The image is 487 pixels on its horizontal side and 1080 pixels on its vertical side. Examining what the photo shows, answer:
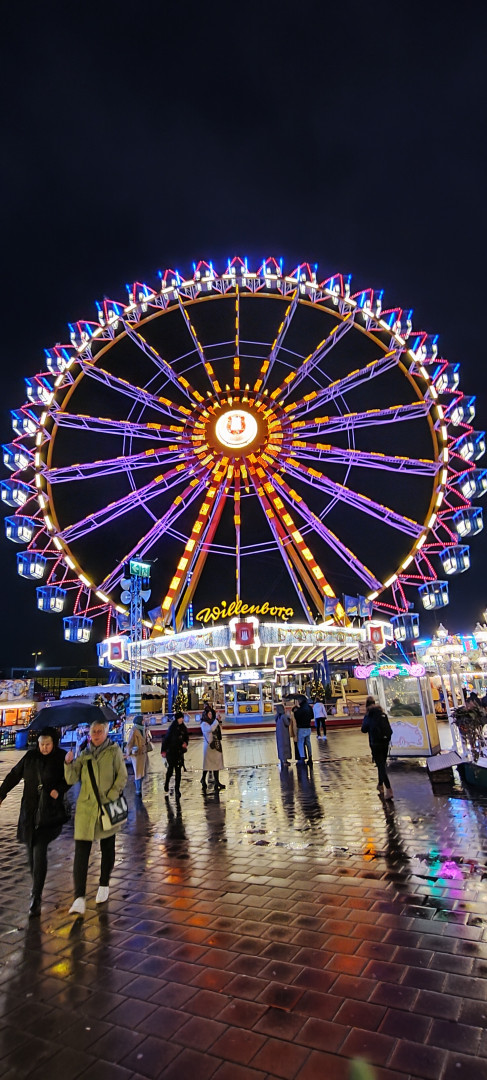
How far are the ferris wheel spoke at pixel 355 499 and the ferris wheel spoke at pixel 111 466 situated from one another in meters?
6.13

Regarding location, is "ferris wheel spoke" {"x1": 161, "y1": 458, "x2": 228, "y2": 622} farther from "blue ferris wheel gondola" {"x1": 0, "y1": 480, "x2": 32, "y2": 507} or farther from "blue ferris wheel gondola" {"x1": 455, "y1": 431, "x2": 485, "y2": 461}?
"blue ferris wheel gondola" {"x1": 455, "y1": 431, "x2": 485, "y2": 461}

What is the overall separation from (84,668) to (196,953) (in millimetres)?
80262

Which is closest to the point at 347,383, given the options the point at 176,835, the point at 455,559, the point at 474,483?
the point at 474,483

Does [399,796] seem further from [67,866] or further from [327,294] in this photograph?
[327,294]

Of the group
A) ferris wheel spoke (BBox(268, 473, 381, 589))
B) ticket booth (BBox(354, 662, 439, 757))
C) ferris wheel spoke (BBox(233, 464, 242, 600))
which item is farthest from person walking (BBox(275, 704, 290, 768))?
ferris wheel spoke (BBox(233, 464, 242, 600))

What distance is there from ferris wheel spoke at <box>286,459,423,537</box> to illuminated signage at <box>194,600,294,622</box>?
23.0ft

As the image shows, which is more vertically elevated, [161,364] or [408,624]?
[161,364]

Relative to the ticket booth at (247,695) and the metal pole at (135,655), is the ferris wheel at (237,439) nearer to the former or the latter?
the metal pole at (135,655)

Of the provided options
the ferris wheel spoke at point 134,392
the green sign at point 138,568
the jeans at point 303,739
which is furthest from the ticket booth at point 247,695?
the jeans at point 303,739

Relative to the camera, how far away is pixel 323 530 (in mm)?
28859

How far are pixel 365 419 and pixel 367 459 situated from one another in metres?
1.92

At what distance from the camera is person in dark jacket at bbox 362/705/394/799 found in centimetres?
828

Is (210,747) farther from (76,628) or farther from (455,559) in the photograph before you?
(76,628)

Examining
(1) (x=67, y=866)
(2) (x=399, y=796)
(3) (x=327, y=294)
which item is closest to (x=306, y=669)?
(3) (x=327, y=294)
